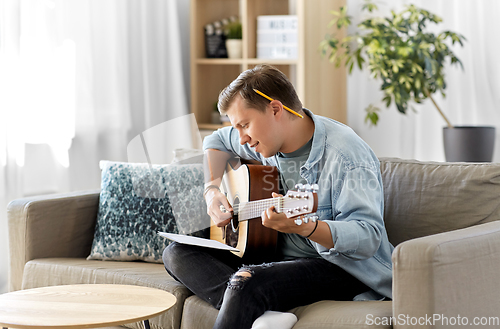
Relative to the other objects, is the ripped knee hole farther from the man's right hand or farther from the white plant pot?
the white plant pot

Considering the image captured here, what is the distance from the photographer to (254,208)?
1.51 metres

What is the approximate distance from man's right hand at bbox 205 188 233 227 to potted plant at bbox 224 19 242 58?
1549 mm

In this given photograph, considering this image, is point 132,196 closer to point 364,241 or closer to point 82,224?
point 82,224

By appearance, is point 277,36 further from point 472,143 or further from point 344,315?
point 344,315

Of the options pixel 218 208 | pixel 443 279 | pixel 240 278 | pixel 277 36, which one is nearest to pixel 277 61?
pixel 277 36

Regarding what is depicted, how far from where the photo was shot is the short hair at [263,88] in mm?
1474

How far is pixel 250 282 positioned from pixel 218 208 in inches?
16.5

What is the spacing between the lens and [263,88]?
1.47 metres

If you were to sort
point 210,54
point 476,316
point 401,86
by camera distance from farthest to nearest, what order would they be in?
1. point 210,54
2. point 401,86
3. point 476,316

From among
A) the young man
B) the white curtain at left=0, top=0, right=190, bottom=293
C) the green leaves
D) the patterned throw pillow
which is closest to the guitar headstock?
the young man

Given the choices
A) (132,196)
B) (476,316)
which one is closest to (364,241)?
(476,316)

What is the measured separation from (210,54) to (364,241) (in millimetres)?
2200

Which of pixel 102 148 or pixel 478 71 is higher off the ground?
pixel 478 71

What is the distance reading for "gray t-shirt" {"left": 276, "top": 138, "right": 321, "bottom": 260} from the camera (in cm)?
155
